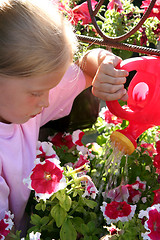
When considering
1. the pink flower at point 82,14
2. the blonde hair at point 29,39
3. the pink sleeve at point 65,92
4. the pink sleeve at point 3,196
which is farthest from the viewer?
the pink flower at point 82,14

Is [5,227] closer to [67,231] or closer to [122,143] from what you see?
[67,231]

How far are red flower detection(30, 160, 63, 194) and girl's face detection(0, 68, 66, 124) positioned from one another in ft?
0.69

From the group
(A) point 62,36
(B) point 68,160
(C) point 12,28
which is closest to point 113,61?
(A) point 62,36

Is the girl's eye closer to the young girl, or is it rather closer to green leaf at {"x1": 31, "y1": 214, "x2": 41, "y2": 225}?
the young girl

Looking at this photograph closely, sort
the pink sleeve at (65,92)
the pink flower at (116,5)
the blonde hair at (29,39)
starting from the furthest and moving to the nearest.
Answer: the pink flower at (116,5) < the pink sleeve at (65,92) < the blonde hair at (29,39)

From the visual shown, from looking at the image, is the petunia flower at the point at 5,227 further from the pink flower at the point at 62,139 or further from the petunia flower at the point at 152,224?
the pink flower at the point at 62,139

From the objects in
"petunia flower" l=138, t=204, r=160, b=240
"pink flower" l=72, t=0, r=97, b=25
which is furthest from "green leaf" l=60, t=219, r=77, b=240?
"pink flower" l=72, t=0, r=97, b=25

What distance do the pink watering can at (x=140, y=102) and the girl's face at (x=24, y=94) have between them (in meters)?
0.25

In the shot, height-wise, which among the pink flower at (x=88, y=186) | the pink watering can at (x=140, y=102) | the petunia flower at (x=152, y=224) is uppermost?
the pink watering can at (x=140, y=102)

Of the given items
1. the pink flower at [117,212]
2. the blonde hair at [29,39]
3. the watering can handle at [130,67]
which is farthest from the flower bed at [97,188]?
the blonde hair at [29,39]

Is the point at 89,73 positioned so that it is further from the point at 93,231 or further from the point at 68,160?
the point at 93,231

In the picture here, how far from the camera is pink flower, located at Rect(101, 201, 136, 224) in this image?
119 centimetres

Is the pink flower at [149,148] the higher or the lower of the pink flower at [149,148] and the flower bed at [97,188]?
the lower

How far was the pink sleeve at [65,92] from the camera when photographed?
5.10ft
